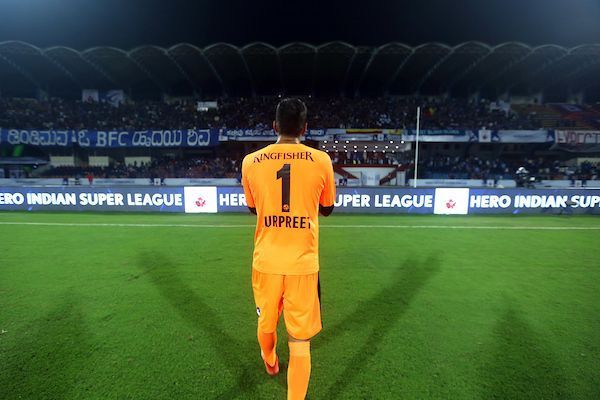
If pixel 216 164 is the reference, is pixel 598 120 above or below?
above

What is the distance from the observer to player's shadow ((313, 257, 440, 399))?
2946mm

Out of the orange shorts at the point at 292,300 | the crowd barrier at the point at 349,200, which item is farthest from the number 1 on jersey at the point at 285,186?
the crowd barrier at the point at 349,200

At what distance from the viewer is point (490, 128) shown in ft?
104

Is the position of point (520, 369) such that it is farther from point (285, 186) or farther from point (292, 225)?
point (285, 186)

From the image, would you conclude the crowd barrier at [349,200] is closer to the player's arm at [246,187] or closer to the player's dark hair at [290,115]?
the player's arm at [246,187]

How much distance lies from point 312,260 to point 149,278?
4.13 meters

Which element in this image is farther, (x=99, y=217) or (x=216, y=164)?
(x=216, y=164)

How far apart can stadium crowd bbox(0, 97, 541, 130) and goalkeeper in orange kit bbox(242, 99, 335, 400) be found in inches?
1186

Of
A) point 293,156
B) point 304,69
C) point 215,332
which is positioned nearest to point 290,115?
point 293,156

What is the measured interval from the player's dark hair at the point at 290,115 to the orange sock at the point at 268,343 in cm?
146

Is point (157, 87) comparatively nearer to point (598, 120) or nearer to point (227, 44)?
point (227, 44)

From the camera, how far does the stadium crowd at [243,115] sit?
3325 cm

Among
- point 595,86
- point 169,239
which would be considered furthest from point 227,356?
point 595,86

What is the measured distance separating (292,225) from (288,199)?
180 millimetres
